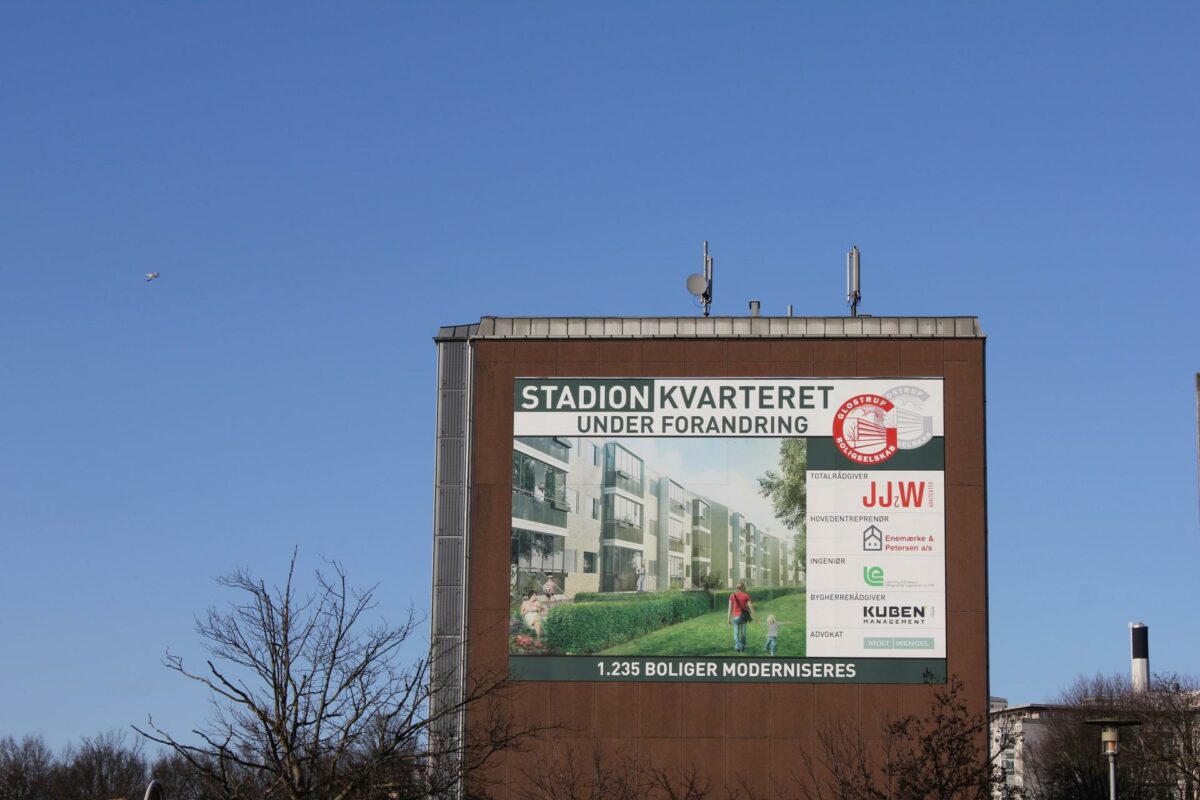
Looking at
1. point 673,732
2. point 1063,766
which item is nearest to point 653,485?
point 673,732

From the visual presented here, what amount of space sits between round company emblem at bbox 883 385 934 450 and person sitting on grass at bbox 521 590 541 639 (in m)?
12.8

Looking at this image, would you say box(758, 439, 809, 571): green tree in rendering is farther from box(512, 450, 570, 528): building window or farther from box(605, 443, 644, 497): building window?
box(512, 450, 570, 528): building window

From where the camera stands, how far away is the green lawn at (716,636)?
191ft

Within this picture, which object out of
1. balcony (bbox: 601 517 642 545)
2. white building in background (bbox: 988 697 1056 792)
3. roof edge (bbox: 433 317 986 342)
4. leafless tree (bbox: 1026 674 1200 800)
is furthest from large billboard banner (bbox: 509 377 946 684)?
white building in background (bbox: 988 697 1056 792)

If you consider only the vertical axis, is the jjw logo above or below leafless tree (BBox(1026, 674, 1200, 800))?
above

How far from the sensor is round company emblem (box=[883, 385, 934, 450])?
194 ft

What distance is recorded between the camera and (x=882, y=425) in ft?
194

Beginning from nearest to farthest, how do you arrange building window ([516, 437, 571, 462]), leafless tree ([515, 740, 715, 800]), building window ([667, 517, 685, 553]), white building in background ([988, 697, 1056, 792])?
leafless tree ([515, 740, 715, 800]) → building window ([667, 517, 685, 553]) → building window ([516, 437, 571, 462]) → white building in background ([988, 697, 1056, 792])

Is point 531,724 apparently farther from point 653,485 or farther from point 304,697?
point 304,697

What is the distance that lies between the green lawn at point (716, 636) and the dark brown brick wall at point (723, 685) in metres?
1.14

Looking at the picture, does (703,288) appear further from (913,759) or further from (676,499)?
(913,759)

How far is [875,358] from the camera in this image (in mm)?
59969

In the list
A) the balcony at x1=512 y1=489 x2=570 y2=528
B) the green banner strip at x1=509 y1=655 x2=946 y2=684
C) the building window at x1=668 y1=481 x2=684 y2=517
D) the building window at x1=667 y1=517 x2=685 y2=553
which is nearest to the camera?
the green banner strip at x1=509 y1=655 x2=946 y2=684

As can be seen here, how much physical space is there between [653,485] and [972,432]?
34.6 feet
